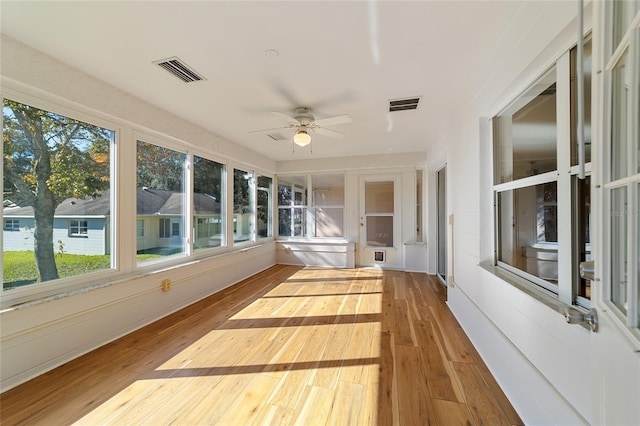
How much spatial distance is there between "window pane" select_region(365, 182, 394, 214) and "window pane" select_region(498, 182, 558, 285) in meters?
3.59

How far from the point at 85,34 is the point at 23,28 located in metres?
0.38

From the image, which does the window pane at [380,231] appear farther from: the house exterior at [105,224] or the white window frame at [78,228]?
the white window frame at [78,228]

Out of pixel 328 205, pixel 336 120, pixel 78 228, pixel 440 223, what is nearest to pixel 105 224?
pixel 78 228

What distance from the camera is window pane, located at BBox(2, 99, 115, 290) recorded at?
6.36 feet

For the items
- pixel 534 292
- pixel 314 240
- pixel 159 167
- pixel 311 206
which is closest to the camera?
pixel 534 292

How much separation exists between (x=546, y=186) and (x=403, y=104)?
1.84m

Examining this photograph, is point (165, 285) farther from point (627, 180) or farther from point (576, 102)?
point (576, 102)

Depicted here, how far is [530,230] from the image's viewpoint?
1.73 meters

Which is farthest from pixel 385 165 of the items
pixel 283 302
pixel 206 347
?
pixel 206 347

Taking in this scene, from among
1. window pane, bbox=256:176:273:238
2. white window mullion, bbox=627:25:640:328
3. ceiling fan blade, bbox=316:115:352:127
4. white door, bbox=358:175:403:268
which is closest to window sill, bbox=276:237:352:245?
window pane, bbox=256:176:273:238

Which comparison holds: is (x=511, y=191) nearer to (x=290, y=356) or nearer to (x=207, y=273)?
(x=290, y=356)

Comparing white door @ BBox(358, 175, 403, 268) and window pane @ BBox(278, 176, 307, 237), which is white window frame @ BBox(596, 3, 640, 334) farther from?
window pane @ BBox(278, 176, 307, 237)

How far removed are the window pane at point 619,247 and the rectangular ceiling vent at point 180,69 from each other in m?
2.74

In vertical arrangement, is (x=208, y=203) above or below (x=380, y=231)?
above
